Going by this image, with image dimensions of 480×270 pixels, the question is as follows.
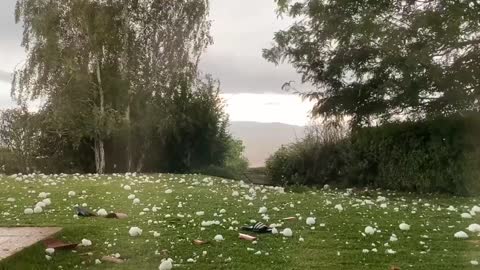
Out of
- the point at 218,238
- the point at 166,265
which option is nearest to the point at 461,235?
the point at 218,238

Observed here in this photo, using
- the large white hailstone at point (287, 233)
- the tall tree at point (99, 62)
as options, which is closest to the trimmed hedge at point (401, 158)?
the tall tree at point (99, 62)

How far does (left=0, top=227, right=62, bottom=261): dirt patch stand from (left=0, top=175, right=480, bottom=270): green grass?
83 millimetres

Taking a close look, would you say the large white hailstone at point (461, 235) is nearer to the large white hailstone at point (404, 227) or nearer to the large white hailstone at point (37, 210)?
the large white hailstone at point (404, 227)

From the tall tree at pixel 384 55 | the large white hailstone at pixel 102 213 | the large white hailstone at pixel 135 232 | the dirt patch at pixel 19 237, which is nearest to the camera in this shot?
the dirt patch at pixel 19 237

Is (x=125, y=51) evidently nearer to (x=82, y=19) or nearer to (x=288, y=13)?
(x=82, y=19)

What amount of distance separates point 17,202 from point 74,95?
8128 millimetres

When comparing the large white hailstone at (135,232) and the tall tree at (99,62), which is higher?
the tall tree at (99,62)

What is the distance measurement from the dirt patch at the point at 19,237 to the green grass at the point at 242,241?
0.08 metres

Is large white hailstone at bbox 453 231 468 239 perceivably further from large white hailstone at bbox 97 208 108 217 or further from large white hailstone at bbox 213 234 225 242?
large white hailstone at bbox 97 208 108 217

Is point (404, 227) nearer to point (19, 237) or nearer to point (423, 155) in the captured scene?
point (19, 237)

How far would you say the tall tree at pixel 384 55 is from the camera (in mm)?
8828

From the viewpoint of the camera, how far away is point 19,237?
4.02 m

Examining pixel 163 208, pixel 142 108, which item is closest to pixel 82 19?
pixel 142 108

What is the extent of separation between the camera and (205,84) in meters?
14.3
